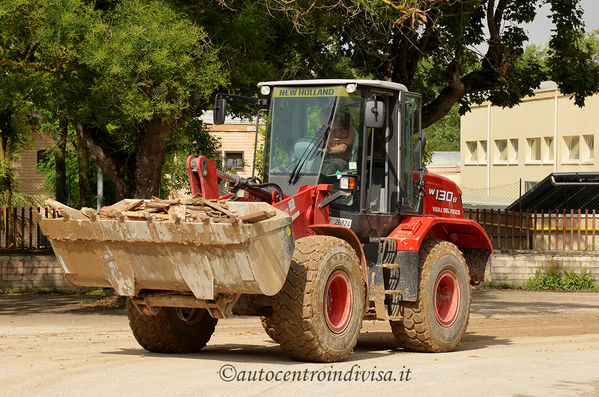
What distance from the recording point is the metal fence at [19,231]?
24.3 metres

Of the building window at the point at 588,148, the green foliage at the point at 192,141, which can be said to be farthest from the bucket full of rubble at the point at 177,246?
the building window at the point at 588,148

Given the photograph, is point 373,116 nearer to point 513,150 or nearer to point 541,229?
point 541,229

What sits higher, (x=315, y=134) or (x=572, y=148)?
(x=572, y=148)

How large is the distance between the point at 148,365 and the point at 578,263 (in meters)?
17.5

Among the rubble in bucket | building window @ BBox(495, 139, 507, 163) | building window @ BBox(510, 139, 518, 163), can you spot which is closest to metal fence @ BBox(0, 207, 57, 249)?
the rubble in bucket

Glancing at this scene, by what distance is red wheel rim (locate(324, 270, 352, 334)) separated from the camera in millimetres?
11445

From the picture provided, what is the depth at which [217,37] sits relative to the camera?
1900 cm

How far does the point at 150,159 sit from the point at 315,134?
8.40m

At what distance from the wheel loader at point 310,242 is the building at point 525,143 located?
27.2m

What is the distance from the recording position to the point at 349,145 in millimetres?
12539

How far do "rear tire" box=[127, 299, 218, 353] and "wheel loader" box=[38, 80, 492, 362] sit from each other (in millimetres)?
16

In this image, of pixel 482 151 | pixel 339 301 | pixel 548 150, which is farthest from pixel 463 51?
pixel 482 151

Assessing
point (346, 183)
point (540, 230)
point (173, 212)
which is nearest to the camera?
point (173, 212)

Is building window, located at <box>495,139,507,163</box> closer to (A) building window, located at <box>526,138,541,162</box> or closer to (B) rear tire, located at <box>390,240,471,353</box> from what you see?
(A) building window, located at <box>526,138,541,162</box>
